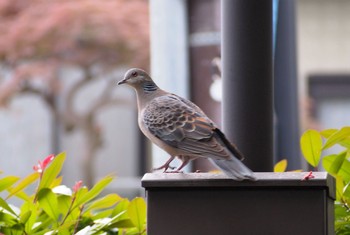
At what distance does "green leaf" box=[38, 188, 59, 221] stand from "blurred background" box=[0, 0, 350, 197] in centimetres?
1110

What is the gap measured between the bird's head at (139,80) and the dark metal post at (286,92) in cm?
342

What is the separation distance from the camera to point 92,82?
76.3 feet

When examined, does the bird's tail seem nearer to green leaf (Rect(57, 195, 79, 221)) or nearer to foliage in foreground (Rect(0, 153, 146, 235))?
foliage in foreground (Rect(0, 153, 146, 235))

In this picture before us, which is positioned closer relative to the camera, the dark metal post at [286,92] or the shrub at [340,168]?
the shrub at [340,168]

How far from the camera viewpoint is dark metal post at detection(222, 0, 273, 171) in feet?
11.1

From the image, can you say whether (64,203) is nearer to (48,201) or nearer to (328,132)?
(48,201)

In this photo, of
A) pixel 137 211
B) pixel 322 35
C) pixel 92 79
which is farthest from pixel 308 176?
pixel 322 35

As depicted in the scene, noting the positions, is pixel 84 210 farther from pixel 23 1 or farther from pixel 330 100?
pixel 330 100

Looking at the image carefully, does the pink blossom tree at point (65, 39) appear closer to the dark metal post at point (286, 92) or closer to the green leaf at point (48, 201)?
the dark metal post at point (286, 92)

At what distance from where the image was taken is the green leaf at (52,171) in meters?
3.41

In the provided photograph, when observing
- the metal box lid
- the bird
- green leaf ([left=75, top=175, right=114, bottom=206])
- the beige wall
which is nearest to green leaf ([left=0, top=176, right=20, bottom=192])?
green leaf ([left=75, top=175, right=114, bottom=206])

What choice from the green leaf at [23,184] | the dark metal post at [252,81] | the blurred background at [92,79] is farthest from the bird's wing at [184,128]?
the blurred background at [92,79]

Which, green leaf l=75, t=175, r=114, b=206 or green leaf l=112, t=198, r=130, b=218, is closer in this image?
green leaf l=75, t=175, r=114, b=206

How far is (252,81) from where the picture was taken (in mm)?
3385
